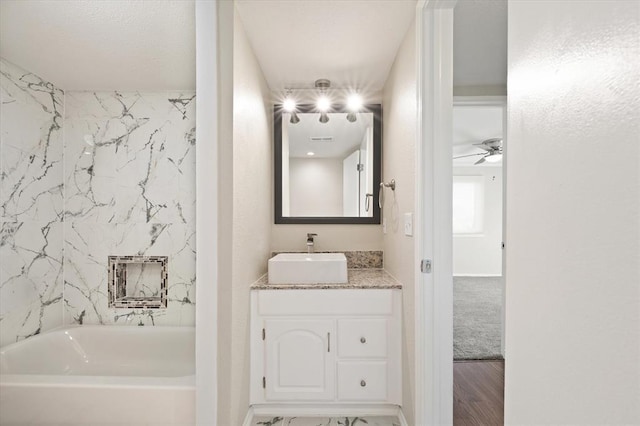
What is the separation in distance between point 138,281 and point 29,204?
0.88 m

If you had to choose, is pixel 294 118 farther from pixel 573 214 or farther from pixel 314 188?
pixel 573 214

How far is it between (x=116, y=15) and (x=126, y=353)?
228 cm

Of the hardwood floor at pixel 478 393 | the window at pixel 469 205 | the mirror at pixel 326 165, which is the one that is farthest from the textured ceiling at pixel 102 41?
the window at pixel 469 205

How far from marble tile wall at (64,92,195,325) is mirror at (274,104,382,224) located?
705 mm

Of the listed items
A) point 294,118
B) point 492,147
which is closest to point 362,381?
point 294,118

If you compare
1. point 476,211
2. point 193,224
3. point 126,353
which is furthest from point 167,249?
point 476,211

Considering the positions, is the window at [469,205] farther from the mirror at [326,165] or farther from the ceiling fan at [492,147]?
the mirror at [326,165]

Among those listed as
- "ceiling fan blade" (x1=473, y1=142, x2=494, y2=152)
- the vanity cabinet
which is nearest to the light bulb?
the vanity cabinet

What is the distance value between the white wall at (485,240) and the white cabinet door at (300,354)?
5505 mm

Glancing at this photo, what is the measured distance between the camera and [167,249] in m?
2.60

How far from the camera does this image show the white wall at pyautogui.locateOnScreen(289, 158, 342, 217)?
272 centimetres

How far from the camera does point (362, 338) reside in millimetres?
1988

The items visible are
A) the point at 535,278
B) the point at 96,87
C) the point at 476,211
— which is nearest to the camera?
the point at 535,278

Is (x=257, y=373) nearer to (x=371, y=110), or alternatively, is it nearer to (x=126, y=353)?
(x=126, y=353)
